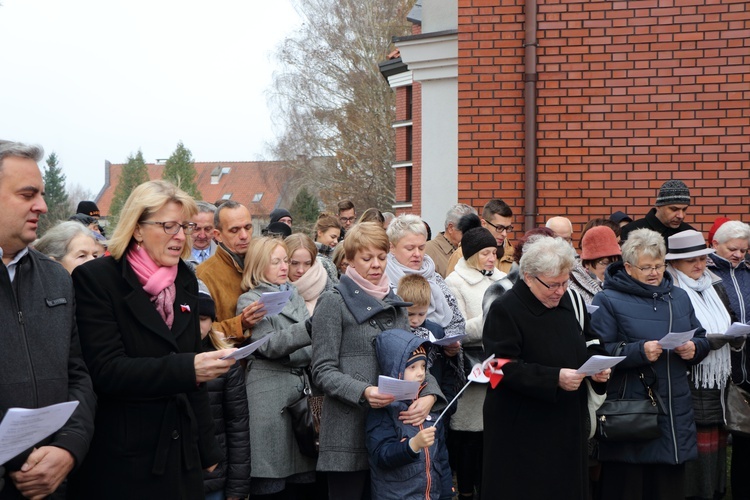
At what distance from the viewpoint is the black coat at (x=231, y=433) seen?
4.91 metres

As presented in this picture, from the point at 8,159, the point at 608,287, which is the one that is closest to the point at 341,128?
the point at 608,287

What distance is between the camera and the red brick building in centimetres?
873

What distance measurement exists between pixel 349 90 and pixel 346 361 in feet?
112

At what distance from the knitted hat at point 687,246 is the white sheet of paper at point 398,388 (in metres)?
2.92

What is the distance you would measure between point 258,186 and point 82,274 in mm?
85070

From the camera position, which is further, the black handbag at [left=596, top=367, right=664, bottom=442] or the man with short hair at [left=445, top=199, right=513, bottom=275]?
the man with short hair at [left=445, top=199, right=513, bottom=275]

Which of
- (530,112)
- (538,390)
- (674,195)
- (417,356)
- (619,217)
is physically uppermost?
(530,112)

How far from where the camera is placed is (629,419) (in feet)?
18.5

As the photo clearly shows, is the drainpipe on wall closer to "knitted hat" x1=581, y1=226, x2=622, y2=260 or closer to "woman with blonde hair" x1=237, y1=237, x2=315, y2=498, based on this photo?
"knitted hat" x1=581, y1=226, x2=622, y2=260

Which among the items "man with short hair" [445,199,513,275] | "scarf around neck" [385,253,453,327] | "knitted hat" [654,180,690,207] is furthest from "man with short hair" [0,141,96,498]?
"knitted hat" [654,180,690,207]

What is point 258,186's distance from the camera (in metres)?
87.9

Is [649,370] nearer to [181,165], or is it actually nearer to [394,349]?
[394,349]

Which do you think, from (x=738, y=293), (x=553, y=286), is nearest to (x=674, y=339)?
(x=553, y=286)

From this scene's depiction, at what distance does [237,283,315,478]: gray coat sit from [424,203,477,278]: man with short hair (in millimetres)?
3111
